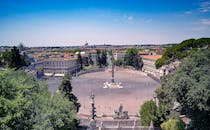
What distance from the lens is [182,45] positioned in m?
53.6

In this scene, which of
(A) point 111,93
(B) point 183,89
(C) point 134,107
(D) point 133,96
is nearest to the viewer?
(B) point 183,89

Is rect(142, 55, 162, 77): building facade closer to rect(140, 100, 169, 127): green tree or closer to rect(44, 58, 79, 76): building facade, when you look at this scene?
rect(44, 58, 79, 76): building facade

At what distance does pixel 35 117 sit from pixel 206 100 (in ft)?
33.8

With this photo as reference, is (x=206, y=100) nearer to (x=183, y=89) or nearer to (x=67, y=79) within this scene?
(x=183, y=89)

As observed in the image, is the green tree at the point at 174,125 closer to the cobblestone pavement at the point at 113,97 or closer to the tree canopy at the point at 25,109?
the tree canopy at the point at 25,109

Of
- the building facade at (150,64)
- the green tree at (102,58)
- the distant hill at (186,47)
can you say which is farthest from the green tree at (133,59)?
the distant hill at (186,47)

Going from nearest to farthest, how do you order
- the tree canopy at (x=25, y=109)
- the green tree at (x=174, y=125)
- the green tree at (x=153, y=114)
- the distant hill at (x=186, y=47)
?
the tree canopy at (x=25, y=109), the green tree at (x=174, y=125), the green tree at (x=153, y=114), the distant hill at (x=186, y=47)

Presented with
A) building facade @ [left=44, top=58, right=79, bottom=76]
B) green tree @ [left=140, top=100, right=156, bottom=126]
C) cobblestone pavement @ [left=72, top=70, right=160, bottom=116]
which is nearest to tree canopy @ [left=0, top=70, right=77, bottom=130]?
green tree @ [left=140, top=100, right=156, bottom=126]

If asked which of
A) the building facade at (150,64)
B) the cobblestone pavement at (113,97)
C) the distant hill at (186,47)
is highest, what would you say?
the distant hill at (186,47)

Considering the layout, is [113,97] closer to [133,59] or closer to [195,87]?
[195,87]

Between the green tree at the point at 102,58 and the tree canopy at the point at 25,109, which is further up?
the tree canopy at the point at 25,109

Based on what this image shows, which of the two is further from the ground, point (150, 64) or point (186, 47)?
point (186, 47)

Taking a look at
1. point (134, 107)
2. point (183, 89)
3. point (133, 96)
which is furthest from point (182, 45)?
point (183, 89)

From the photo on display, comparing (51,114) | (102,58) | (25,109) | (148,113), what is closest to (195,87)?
(148,113)
